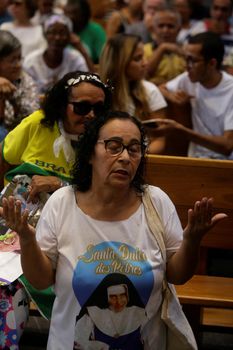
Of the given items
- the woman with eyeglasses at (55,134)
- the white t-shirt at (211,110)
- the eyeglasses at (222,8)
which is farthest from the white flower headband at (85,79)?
the eyeglasses at (222,8)

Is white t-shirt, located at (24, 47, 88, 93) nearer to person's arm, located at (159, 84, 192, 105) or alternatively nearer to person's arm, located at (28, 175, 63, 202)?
person's arm, located at (159, 84, 192, 105)

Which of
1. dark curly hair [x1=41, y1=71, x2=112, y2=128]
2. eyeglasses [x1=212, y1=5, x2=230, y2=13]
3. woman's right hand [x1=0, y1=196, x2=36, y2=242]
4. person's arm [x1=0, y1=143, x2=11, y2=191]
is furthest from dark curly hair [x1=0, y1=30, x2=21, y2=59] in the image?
eyeglasses [x1=212, y1=5, x2=230, y2=13]

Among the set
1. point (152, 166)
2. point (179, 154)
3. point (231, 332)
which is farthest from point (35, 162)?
point (179, 154)

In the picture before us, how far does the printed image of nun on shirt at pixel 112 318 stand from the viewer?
2834 millimetres

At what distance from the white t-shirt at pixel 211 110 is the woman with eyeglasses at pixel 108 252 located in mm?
2261

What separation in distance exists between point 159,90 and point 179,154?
0.45m

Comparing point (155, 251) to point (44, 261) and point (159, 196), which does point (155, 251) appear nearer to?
point (159, 196)

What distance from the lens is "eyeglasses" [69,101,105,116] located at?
138 inches

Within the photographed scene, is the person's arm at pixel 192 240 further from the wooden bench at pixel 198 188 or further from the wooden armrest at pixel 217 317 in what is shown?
the wooden armrest at pixel 217 317

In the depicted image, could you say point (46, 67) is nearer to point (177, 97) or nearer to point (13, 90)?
point (177, 97)

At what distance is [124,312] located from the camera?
286cm

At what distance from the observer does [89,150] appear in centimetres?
298

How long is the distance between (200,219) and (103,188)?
411 mm

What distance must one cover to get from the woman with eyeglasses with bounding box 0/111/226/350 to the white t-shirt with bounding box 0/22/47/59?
480 centimetres
